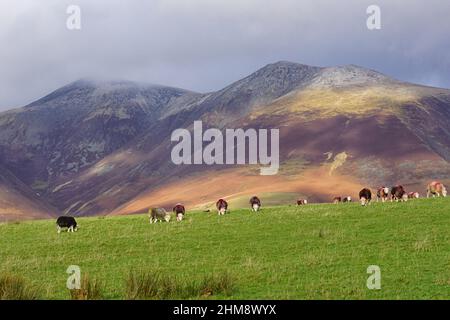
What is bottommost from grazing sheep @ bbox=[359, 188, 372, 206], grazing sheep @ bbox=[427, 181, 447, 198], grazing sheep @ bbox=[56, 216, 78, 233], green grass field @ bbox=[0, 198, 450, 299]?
green grass field @ bbox=[0, 198, 450, 299]

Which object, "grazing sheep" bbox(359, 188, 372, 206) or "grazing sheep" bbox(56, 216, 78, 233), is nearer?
"grazing sheep" bbox(56, 216, 78, 233)

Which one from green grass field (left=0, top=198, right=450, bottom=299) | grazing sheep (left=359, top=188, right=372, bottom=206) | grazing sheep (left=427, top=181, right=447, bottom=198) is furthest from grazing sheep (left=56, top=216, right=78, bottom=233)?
grazing sheep (left=427, top=181, right=447, bottom=198)

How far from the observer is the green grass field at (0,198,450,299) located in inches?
694

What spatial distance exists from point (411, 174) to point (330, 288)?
136 m

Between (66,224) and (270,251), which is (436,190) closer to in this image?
(270,251)

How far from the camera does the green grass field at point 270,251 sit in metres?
17.6

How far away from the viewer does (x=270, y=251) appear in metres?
24.1

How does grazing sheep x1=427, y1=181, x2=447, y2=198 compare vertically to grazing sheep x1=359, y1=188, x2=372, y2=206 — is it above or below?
above

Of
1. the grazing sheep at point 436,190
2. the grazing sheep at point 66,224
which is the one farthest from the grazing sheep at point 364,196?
the grazing sheep at point 66,224

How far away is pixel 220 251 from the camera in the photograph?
24703 millimetres

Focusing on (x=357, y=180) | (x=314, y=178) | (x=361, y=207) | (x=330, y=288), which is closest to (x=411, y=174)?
(x=357, y=180)

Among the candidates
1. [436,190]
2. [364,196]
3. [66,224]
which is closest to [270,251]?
[364,196]

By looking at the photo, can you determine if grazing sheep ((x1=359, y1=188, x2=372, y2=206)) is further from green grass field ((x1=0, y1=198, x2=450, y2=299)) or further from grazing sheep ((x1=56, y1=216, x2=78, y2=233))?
grazing sheep ((x1=56, y1=216, x2=78, y2=233))
